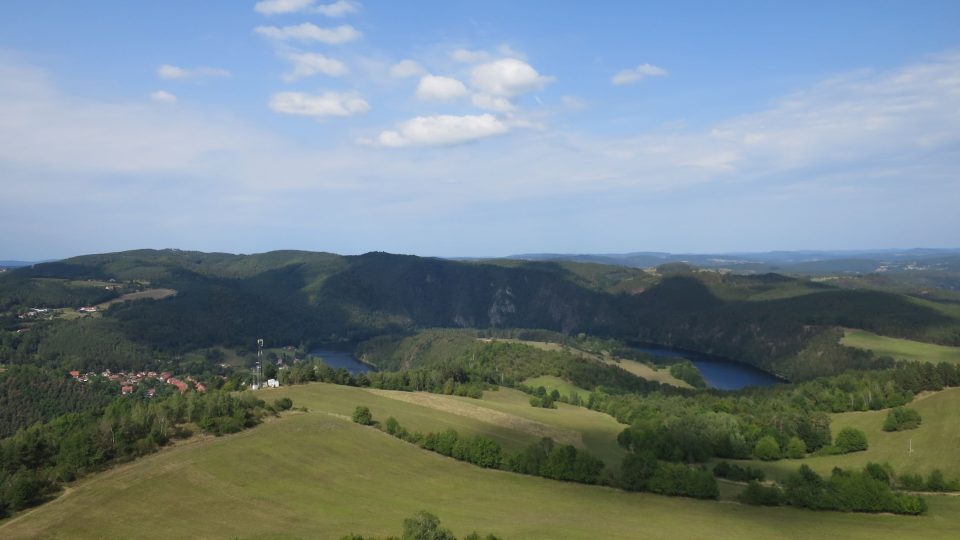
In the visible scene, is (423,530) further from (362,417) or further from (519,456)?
(362,417)

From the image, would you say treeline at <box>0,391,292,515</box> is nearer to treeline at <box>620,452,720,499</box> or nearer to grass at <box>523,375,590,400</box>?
treeline at <box>620,452,720,499</box>

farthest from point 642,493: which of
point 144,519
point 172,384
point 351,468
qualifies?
point 172,384

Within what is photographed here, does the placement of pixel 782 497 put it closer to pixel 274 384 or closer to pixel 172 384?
pixel 274 384

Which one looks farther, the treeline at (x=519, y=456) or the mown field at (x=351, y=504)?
the treeline at (x=519, y=456)

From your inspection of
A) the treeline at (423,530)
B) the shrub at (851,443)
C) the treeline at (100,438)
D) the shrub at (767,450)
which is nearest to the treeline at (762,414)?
the shrub at (767,450)

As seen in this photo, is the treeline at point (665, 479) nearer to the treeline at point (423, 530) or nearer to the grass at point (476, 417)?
the grass at point (476, 417)

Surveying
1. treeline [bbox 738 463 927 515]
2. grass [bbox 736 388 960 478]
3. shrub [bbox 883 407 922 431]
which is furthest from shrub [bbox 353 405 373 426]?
shrub [bbox 883 407 922 431]
